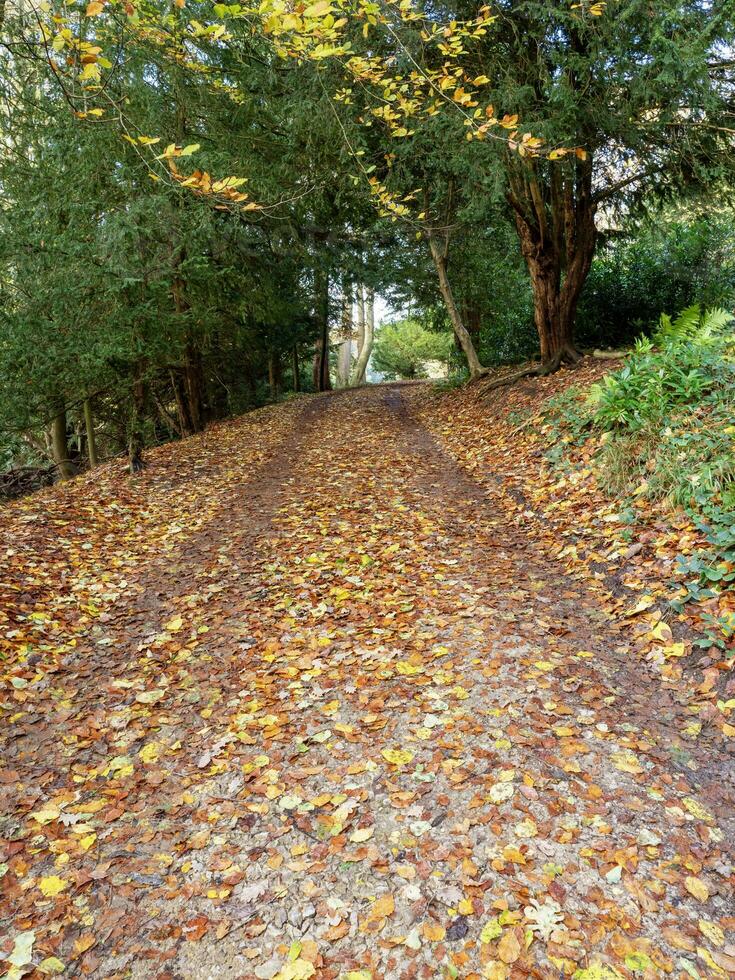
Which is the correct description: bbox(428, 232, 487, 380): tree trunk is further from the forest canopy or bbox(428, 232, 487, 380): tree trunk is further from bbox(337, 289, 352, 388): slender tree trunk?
bbox(337, 289, 352, 388): slender tree trunk

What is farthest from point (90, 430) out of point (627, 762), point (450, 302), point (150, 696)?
point (627, 762)

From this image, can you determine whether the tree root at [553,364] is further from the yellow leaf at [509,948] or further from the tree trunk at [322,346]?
the yellow leaf at [509,948]

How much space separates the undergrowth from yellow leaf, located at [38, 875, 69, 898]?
3842mm

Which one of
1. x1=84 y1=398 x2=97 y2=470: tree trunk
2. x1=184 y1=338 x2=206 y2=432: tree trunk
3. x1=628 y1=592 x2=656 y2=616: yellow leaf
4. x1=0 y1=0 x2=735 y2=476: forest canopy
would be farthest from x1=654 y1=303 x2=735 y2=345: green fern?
x1=84 y1=398 x2=97 y2=470: tree trunk

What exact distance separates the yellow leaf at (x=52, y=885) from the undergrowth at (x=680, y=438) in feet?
12.6

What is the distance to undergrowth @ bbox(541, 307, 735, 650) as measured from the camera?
441 cm

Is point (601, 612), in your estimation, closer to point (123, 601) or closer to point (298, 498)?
point (123, 601)

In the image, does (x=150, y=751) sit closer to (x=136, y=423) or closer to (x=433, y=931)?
(x=433, y=931)

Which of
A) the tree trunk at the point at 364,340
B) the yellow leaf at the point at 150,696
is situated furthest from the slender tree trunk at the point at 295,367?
the yellow leaf at the point at 150,696

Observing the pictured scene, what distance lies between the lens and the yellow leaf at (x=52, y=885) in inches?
111

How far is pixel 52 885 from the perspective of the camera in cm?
287

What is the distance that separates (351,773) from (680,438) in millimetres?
4260

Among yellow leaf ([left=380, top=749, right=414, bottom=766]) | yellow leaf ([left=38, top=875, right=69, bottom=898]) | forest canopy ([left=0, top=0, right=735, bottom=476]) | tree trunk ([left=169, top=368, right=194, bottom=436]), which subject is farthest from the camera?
tree trunk ([left=169, top=368, right=194, bottom=436])

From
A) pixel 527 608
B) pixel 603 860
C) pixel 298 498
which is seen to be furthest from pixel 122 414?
pixel 603 860
